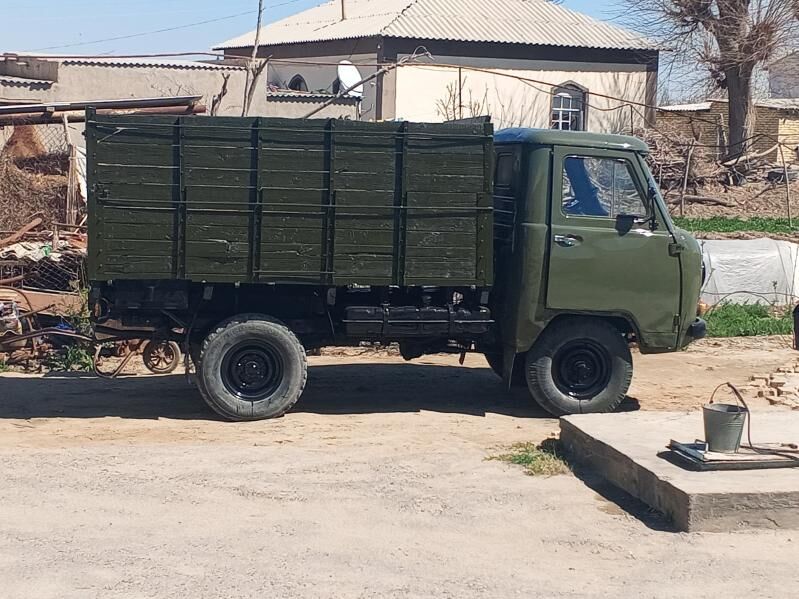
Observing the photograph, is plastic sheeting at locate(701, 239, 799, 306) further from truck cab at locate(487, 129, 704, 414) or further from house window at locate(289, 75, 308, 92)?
house window at locate(289, 75, 308, 92)

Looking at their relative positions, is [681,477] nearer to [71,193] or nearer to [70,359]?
[70,359]

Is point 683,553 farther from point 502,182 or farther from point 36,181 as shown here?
point 36,181

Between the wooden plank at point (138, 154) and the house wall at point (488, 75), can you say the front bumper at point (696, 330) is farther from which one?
the house wall at point (488, 75)

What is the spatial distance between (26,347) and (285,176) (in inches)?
153

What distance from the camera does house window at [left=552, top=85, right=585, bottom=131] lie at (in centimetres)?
3503

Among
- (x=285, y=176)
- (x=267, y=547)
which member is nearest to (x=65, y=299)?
(x=285, y=176)

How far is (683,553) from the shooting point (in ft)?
20.6

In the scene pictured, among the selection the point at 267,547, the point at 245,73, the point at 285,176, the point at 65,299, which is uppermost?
the point at 245,73

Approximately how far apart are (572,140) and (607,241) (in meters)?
0.88

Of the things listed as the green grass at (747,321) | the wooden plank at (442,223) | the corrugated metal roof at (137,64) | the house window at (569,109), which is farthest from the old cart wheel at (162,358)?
the house window at (569,109)

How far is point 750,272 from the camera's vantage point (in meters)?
15.7

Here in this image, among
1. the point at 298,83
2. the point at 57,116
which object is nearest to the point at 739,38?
the point at 298,83

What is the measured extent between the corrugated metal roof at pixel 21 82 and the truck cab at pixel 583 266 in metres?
10.7

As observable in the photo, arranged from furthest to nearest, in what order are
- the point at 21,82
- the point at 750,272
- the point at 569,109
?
the point at 569,109, the point at 21,82, the point at 750,272
